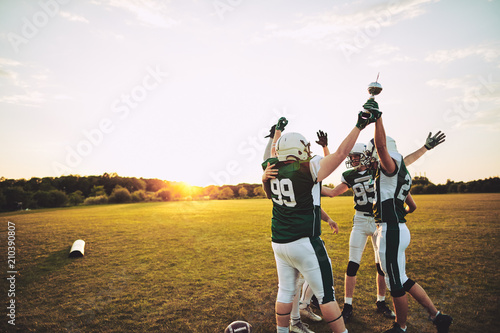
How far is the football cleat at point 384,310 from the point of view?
496cm

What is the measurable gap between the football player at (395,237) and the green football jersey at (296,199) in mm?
1295

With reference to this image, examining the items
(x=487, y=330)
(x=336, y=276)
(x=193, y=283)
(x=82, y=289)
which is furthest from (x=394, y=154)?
(x=82, y=289)

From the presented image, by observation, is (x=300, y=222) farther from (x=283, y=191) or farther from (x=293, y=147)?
(x=293, y=147)

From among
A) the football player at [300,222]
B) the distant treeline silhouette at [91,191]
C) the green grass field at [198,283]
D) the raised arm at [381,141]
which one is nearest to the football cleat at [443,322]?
the green grass field at [198,283]

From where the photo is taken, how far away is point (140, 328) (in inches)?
188

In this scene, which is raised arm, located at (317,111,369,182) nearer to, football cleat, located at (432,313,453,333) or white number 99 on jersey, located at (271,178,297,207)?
white number 99 on jersey, located at (271,178,297,207)

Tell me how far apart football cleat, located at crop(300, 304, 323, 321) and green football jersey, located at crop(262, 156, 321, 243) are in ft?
8.01

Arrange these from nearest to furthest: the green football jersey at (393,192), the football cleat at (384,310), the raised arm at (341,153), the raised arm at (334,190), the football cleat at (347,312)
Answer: the raised arm at (341,153), the green football jersey at (393,192), the raised arm at (334,190), the football cleat at (347,312), the football cleat at (384,310)

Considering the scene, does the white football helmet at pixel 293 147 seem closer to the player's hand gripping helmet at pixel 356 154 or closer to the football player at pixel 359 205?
the football player at pixel 359 205

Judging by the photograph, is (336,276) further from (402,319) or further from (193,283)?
(193,283)

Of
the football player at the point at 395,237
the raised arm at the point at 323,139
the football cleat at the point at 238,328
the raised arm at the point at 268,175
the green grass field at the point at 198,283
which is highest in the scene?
the raised arm at the point at 323,139

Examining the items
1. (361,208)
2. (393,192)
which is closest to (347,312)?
(361,208)

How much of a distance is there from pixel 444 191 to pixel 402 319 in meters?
78.5

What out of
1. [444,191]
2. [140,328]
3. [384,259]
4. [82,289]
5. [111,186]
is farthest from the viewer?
[111,186]
